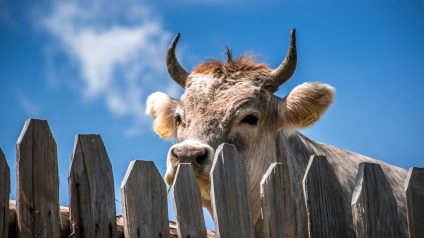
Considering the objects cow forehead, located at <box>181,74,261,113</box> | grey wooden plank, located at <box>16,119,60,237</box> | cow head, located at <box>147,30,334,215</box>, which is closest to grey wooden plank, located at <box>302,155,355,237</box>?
grey wooden plank, located at <box>16,119,60,237</box>

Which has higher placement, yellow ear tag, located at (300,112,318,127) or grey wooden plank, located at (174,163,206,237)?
yellow ear tag, located at (300,112,318,127)

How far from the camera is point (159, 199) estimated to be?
352 cm

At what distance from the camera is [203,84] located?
23.9ft

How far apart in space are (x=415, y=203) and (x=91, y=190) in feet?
6.22

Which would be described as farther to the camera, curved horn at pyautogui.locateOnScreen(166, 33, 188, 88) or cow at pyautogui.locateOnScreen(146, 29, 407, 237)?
curved horn at pyautogui.locateOnScreen(166, 33, 188, 88)

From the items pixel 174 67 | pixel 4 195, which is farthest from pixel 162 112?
pixel 4 195

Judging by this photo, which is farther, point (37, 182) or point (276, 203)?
point (276, 203)

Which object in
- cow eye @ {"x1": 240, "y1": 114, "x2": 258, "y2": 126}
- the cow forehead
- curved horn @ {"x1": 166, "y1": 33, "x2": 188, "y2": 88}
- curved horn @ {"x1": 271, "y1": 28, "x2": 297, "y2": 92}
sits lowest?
cow eye @ {"x1": 240, "y1": 114, "x2": 258, "y2": 126}

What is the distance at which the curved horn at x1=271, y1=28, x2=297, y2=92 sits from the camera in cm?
735

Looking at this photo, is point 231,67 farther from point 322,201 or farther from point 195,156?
point 322,201

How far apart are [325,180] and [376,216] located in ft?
1.18

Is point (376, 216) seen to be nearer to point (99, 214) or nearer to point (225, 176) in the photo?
point (225, 176)

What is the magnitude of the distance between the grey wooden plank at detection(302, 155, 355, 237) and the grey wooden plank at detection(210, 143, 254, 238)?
36cm

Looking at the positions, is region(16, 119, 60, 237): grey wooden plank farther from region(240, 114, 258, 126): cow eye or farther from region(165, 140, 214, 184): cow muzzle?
region(240, 114, 258, 126): cow eye
